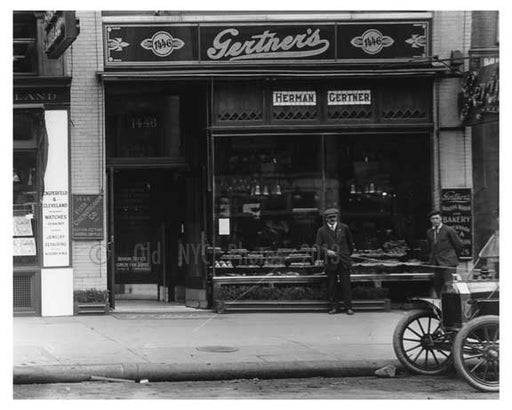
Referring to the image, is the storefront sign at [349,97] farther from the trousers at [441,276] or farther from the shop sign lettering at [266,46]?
the trousers at [441,276]

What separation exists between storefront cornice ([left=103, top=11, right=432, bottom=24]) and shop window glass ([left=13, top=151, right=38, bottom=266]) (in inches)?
105

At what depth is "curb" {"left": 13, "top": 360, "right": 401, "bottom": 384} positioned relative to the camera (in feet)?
31.1

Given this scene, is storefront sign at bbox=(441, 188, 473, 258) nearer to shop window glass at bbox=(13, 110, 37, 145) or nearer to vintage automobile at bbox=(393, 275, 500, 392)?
vintage automobile at bbox=(393, 275, 500, 392)

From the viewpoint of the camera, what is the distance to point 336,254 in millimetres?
14289

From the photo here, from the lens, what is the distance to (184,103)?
15.2m

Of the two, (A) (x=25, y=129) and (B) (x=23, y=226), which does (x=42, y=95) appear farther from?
(B) (x=23, y=226)

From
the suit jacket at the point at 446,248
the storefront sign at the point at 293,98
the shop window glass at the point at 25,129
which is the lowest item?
the suit jacket at the point at 446,248

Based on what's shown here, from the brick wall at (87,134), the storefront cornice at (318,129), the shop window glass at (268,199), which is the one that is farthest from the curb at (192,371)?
the storefront cornice at (318,129)

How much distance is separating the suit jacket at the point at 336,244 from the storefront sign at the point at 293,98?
2.15 meters

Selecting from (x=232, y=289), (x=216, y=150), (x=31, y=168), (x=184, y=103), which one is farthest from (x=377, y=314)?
(x=31, y=168)

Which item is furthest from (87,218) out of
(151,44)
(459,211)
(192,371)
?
(459,211)

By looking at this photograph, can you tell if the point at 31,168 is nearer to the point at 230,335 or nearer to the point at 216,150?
the point at 216,150

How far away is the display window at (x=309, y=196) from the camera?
14805 mm

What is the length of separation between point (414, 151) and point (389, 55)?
1725 millimetres
